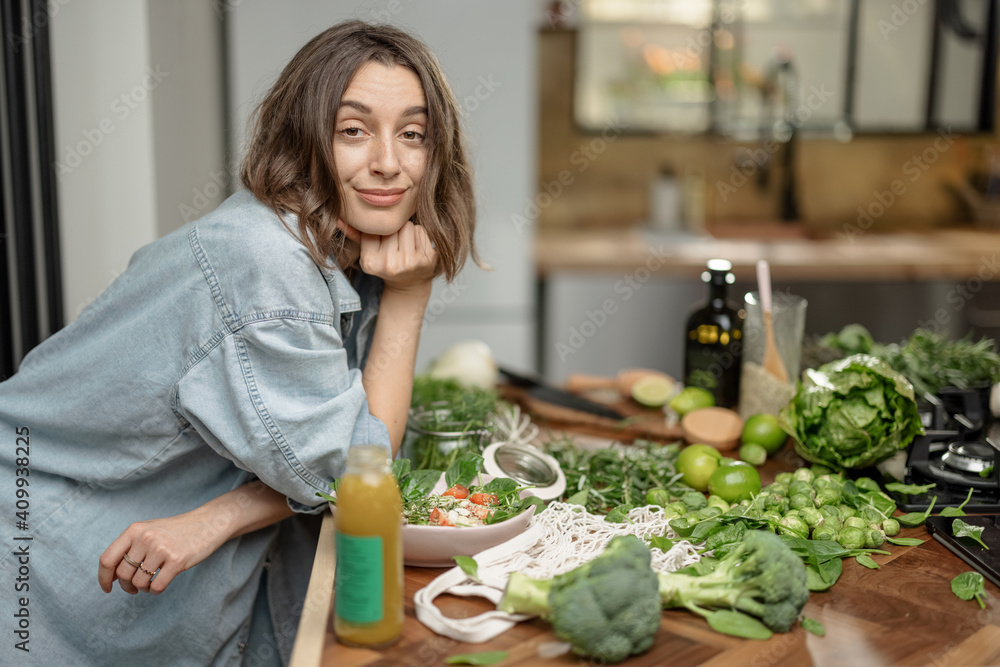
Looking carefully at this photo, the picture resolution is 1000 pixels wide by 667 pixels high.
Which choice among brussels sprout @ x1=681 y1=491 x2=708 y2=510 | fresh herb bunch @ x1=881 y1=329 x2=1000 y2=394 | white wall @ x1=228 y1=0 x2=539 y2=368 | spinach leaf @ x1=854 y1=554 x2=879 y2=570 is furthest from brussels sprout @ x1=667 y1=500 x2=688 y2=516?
white wall @ x1=228 y1=0 x2=539 y2=368

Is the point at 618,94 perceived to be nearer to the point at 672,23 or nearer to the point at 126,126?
the point at 672,23

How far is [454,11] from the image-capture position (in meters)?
2.72

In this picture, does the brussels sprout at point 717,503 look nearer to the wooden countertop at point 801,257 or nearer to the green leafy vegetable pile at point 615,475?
the green leafy vegetable pile at point 615,475

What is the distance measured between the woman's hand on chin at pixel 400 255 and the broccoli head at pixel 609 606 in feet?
1.88

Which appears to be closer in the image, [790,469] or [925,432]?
[925,432]

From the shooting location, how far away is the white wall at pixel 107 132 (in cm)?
174

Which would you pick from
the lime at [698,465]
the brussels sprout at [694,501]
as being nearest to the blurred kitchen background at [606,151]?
the lime at [698,465]

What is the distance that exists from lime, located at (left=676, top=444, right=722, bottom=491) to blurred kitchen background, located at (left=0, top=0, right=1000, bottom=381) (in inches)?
43.9

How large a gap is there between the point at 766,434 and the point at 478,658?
32.0 inches

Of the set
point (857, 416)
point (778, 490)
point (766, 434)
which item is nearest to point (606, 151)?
point (766, 434)

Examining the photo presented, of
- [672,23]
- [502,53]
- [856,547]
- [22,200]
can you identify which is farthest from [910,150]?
[22,200]

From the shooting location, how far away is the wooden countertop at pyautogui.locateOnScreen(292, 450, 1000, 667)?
859 mm

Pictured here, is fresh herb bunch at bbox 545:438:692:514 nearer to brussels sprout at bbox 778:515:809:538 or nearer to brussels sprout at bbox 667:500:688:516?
brussels sprout at bbox 667:500:688:516

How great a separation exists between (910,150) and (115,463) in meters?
3.99
